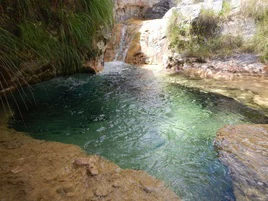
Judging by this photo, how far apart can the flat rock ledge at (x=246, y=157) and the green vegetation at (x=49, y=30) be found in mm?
2625

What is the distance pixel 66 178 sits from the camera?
193 cm

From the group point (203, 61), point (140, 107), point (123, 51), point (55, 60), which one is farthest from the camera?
point (123, 51)

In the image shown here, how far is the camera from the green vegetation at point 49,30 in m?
2.67

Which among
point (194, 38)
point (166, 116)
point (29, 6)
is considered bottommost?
point (166, 116)

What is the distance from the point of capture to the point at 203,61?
6.17 metres

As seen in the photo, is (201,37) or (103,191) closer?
(103,191)

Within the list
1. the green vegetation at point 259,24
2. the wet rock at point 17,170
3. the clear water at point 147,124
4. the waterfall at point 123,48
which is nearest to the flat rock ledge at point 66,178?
the wet rock at point 17,170

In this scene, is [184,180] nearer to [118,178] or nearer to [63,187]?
[118,178]

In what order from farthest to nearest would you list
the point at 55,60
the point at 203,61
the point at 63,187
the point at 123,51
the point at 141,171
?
the point at 123,51 < the point at 203,61 < the point at 55,60 < the point at 141,171 < the point at 63,187

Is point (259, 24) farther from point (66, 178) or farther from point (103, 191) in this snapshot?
point (66, 178)

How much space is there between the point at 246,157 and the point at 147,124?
135 cm

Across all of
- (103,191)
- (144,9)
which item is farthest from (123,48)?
(103,191)

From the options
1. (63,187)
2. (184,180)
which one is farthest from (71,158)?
(184,180)

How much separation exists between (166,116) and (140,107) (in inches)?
20.6
